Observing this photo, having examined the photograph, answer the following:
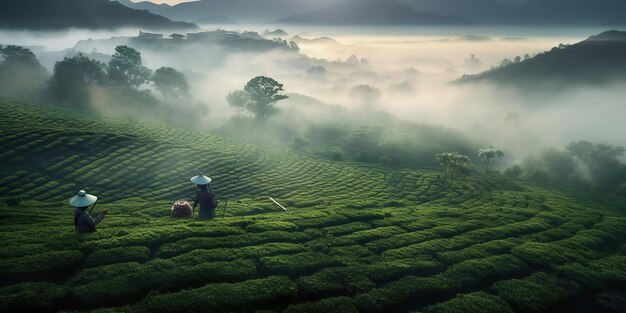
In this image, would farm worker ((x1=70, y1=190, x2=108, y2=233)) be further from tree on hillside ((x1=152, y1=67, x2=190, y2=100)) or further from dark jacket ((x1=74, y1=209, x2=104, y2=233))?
tree on hillside ((x1=152, y1=67, x2=190, y2=100))

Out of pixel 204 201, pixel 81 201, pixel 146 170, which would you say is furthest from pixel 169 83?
pixel 81 201

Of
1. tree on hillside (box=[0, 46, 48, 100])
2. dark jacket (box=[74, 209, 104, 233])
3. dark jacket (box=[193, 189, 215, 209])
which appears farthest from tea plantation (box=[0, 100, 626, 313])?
tree on hillside (box=[0, 46, 48, 100])

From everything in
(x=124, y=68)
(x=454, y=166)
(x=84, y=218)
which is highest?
(x=84, y=218)

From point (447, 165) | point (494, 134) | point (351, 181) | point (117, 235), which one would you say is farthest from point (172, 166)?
point (494, 134)

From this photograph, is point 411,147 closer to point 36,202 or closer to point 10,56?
point 36,202

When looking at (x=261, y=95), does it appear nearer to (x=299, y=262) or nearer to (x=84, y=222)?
(x=84, y=222)

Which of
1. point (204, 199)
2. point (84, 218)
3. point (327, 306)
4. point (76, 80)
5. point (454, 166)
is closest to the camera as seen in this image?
point (327, 306)

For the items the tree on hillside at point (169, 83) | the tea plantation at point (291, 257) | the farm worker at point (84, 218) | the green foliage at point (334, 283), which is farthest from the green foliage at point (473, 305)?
the tree on hillside at point (169, 83)

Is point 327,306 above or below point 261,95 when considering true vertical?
above
